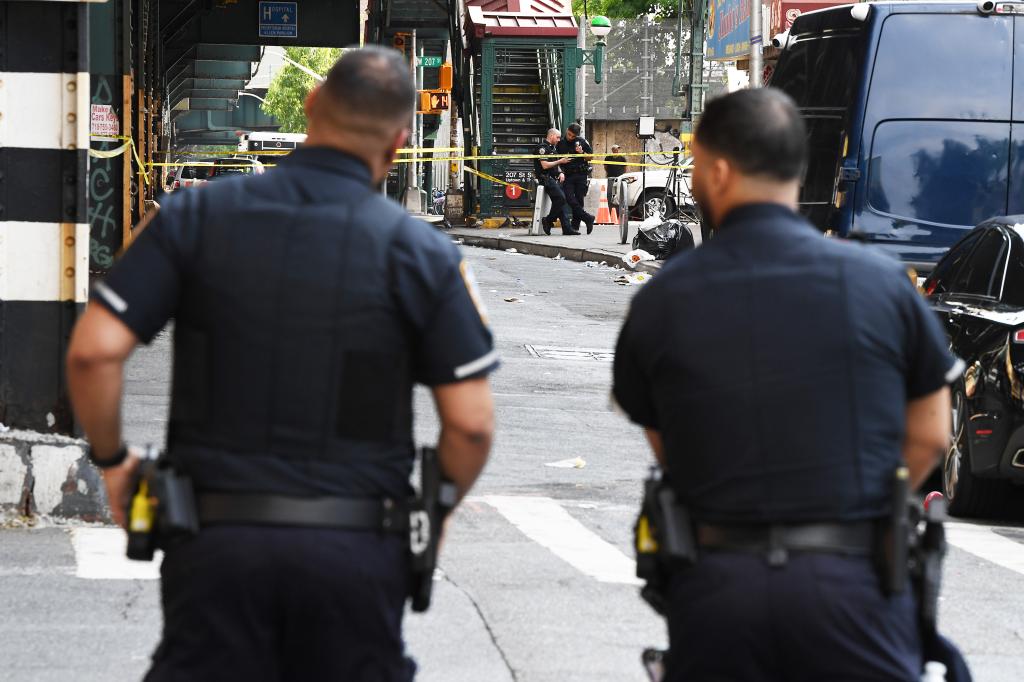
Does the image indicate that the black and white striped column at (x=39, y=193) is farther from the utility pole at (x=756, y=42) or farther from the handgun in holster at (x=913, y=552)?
the utility pole at (x=756, y=42)

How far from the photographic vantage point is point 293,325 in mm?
3422

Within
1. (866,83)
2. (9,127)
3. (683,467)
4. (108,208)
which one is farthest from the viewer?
(108,208)

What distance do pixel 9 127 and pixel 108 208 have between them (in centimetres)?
Result: 1098

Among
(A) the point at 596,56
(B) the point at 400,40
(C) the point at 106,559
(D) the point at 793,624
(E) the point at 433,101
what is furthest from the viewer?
(E) the point at 433,101

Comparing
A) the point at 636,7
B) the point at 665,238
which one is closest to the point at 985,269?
the point at 665,238

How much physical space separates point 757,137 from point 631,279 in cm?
2011

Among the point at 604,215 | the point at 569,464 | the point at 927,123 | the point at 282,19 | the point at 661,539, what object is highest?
the point at 282,19

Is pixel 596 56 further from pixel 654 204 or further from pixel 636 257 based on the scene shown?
pixel 636 257

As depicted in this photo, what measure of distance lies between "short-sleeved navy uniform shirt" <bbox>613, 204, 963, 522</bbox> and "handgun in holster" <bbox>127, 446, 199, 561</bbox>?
931mm

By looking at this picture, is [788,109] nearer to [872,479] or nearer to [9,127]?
[872,479]

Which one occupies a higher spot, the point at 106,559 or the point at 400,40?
the point at 400,40

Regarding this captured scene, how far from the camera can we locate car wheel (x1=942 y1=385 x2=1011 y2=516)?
9352 mm

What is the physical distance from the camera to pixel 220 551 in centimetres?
338

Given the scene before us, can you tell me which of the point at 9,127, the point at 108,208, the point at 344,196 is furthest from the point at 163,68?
the point at 344,196
